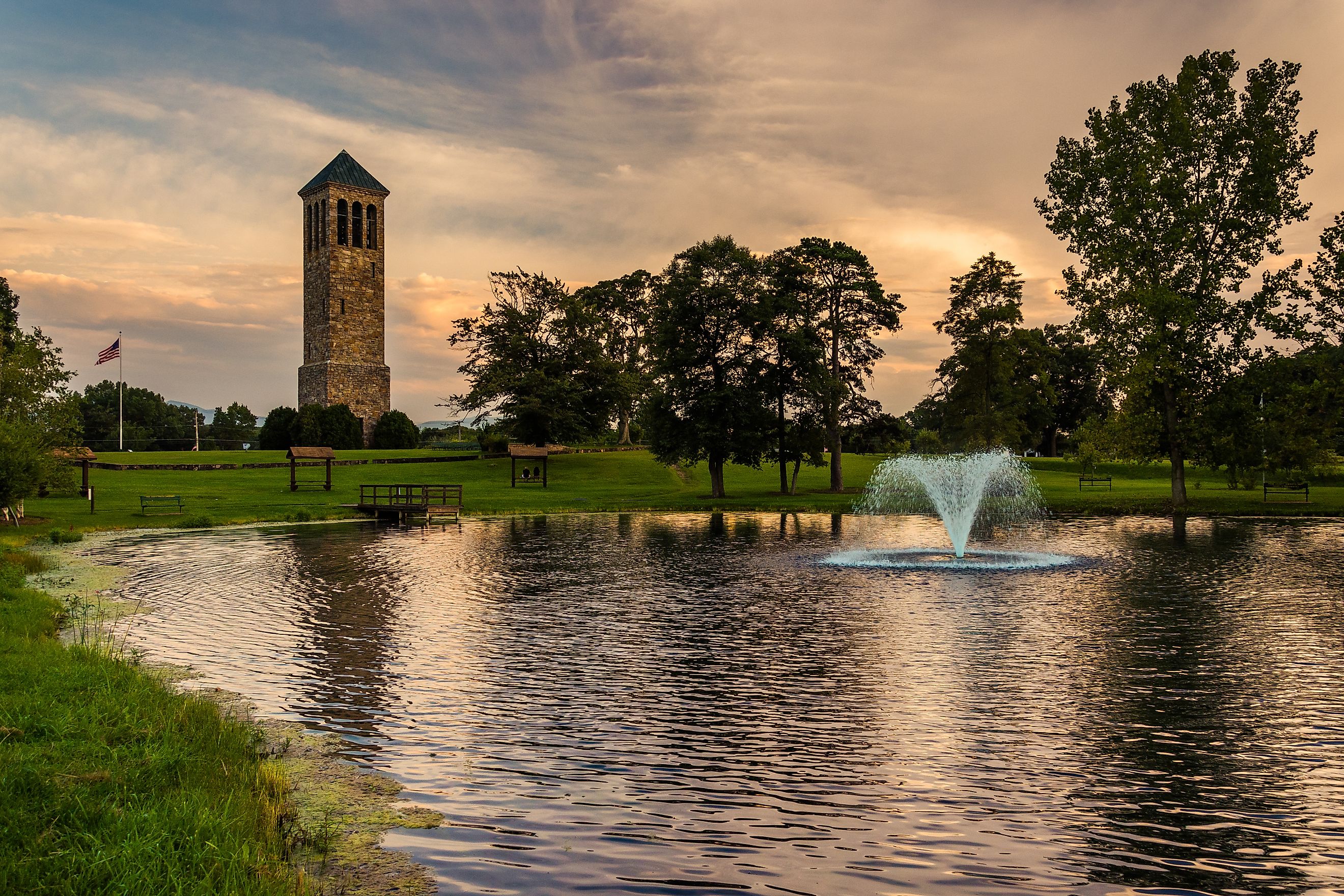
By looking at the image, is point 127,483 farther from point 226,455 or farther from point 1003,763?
point 1003,763

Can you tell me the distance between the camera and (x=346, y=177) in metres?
107

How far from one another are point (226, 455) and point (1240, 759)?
79.2m

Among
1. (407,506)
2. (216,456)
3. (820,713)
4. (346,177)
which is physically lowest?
(820,713)

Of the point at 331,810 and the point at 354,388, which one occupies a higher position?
the point at 354,388

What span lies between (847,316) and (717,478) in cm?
1349

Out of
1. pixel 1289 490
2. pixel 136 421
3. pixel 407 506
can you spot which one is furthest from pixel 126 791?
pixel 136 421

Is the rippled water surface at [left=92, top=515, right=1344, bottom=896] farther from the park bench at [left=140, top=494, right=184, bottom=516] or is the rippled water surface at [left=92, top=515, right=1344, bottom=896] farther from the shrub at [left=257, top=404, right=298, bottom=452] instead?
the shrub at [left=257, top=404, right=298, bottom=452]

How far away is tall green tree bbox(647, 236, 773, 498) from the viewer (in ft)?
188

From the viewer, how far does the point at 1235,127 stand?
47.8 metres

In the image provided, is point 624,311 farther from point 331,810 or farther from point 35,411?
point 331,810

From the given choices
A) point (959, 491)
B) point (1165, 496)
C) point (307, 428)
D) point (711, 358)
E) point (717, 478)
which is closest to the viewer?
point (959, 491)

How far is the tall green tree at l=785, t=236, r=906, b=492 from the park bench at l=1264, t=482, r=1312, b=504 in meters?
22.5

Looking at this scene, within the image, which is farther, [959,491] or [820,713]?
[959,491]

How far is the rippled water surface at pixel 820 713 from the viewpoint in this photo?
7.73m
